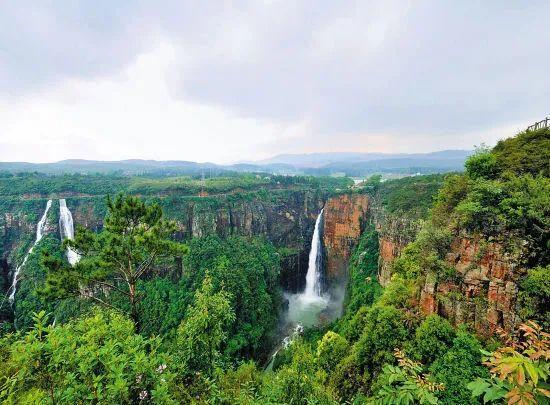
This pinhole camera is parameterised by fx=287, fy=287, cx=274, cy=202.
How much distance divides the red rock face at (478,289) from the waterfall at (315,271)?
115ft

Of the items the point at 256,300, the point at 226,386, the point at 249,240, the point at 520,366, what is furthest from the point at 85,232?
the point at 249,240

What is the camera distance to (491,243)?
39.9ft

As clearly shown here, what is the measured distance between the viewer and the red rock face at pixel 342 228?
47.6 meters

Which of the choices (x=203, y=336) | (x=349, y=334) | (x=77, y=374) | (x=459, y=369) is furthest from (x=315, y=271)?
(x=77, y=374)

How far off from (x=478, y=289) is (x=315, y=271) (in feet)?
127

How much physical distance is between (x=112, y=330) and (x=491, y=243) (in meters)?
14.1

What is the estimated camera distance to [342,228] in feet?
161

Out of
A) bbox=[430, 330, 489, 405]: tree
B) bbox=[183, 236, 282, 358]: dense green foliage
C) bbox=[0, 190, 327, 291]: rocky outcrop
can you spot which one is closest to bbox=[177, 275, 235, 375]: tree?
bbox=[430, 330, 489, 405]: tree

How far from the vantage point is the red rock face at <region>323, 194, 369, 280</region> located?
156 ft

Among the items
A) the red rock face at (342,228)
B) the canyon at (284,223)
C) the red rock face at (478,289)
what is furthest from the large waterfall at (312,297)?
the red rock face at (478,289)

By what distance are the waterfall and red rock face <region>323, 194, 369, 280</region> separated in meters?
1.49

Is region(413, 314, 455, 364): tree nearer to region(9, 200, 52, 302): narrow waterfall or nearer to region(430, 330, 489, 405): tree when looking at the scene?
region(430, 330, 489, 405): tree

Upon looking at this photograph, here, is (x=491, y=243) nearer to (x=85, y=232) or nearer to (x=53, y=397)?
(x=53, y=397)

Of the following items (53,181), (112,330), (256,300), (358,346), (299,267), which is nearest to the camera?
(112,330)
